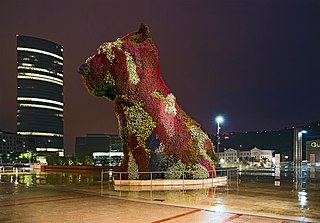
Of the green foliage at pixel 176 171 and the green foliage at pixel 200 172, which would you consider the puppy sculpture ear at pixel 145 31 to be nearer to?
the green foliage at pixel 176 171

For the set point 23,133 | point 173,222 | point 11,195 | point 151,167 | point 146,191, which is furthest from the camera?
point 23,133

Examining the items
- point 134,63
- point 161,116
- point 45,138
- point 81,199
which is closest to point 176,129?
point 161,116

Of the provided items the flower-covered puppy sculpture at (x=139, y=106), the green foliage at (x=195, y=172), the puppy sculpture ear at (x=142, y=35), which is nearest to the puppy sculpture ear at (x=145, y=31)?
the puppy sculpture ear at (x=142, y=35)

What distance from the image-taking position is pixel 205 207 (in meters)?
12.0

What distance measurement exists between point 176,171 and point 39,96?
162305 millimetres

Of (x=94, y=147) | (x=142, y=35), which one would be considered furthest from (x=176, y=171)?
(x=94, y=147)

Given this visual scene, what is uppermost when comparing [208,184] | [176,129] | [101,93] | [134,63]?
[134,63]

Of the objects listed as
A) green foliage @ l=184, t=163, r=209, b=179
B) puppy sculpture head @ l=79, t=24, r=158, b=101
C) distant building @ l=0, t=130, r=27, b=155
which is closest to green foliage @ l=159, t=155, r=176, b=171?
green foliage @ l=184, t=163, r=209, b=179

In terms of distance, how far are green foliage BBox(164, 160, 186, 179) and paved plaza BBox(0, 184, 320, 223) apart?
596cm

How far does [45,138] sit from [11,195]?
170075mm

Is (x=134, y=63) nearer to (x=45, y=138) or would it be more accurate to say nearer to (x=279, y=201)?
(x=279, y=201)

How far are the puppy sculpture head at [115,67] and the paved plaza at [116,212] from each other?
7.69 meters

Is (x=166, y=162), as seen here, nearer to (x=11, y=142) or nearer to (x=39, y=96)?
(x=39, y=96)

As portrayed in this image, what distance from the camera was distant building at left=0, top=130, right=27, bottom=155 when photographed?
544 ft
